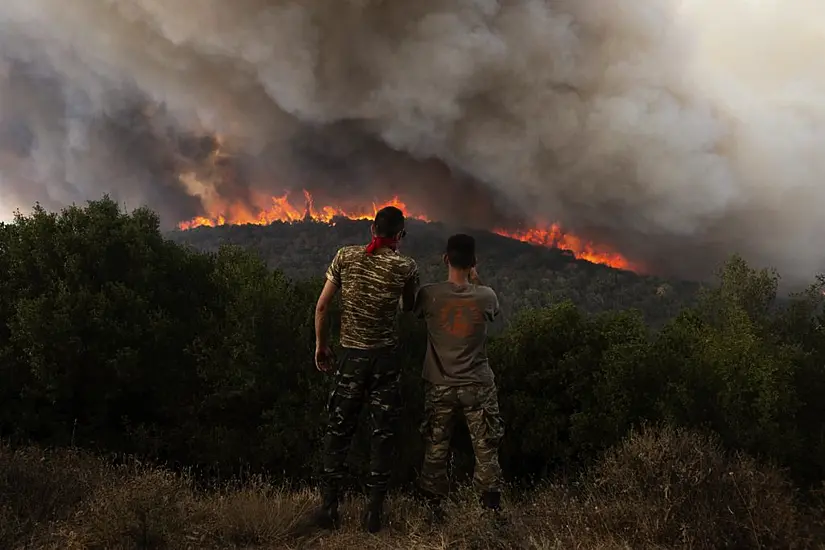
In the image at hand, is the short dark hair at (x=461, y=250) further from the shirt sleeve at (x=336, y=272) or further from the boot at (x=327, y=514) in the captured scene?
the boot at (x=327, y=514)

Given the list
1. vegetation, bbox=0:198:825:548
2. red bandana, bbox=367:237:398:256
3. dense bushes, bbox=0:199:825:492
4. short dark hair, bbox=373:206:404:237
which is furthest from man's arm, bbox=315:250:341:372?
dense bushes, bbox=0:199:825:492

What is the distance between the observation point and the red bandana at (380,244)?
17.9 ft

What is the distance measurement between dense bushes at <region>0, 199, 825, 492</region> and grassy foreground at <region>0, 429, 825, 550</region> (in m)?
2.55

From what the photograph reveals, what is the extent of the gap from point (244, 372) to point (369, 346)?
15.7 feet

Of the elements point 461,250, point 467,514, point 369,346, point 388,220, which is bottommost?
point 467,514

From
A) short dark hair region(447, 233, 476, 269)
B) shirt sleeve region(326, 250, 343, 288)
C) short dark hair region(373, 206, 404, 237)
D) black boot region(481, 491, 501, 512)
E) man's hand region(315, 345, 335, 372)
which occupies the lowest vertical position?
black boot region(481, 491, 501, 512)

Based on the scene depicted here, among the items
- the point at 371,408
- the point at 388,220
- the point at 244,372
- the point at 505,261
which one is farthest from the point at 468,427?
the point at 505,261

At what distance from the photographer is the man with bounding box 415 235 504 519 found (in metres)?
5.45

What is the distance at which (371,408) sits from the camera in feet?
18.4

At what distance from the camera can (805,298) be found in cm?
2214

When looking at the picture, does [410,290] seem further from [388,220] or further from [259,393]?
[259,393]

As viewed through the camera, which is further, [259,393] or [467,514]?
[259,393]

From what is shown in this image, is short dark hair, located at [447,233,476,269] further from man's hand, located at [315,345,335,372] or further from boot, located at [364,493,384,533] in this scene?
boot, located at [364,493,384,533]

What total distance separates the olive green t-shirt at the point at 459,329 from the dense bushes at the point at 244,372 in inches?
121
